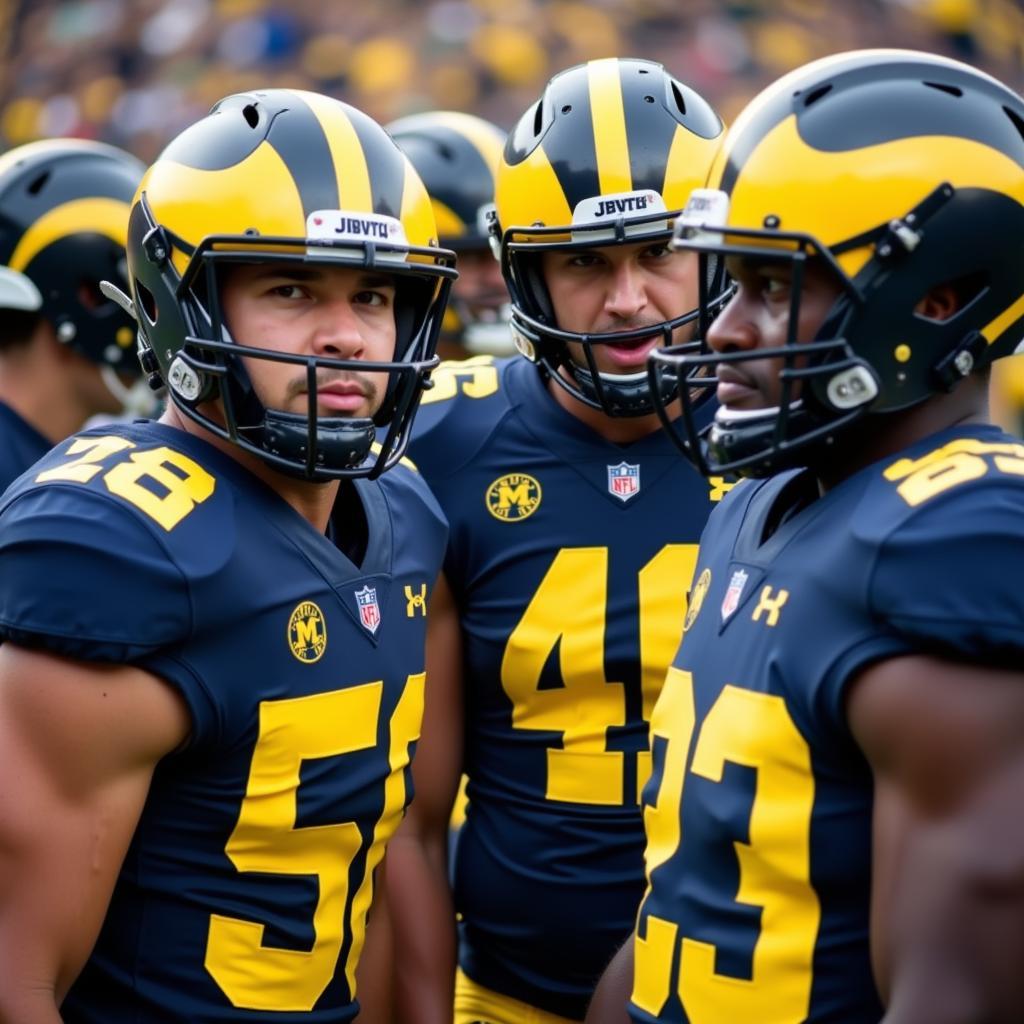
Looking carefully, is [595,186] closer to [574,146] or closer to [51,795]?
[574,146]

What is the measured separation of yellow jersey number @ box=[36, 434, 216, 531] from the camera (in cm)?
224

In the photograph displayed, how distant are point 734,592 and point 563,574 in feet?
2.91

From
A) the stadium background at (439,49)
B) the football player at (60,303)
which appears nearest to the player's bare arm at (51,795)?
the football player at (60,303)

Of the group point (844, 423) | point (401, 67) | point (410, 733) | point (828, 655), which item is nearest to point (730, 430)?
point (844, 423)

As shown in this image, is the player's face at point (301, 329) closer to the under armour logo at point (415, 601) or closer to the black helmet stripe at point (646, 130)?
the under armour logo at point (415, 601)

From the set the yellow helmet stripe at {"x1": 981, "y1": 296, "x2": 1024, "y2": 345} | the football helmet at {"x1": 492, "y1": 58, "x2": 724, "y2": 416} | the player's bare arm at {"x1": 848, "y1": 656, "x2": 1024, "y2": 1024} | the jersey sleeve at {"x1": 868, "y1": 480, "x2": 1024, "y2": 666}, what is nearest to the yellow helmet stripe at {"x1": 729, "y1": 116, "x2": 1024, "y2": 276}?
the yellow helmet stripe at {"x1": 981, "y1": 296, "x2": 1024, "y2": 345}

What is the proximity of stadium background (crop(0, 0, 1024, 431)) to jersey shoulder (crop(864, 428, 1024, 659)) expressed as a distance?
9988 mm

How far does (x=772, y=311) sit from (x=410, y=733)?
37.1 inches

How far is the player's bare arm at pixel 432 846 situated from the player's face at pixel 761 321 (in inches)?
41.3

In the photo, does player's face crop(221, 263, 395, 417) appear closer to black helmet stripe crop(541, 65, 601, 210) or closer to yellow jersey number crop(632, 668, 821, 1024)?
black helmet stripe crop(541, 65, 601, 210)

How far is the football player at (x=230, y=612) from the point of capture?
2135 millimetres

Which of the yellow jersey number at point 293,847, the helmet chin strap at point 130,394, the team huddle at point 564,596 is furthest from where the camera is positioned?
the helmet chin strap at point 130,394

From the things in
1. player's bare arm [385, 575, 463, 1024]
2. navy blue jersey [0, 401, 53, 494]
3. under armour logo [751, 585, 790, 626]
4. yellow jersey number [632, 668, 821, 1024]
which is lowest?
player's bare arm [385, 575, 463, 1024]

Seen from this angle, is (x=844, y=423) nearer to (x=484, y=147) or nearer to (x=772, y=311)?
(x=772, y=311)
